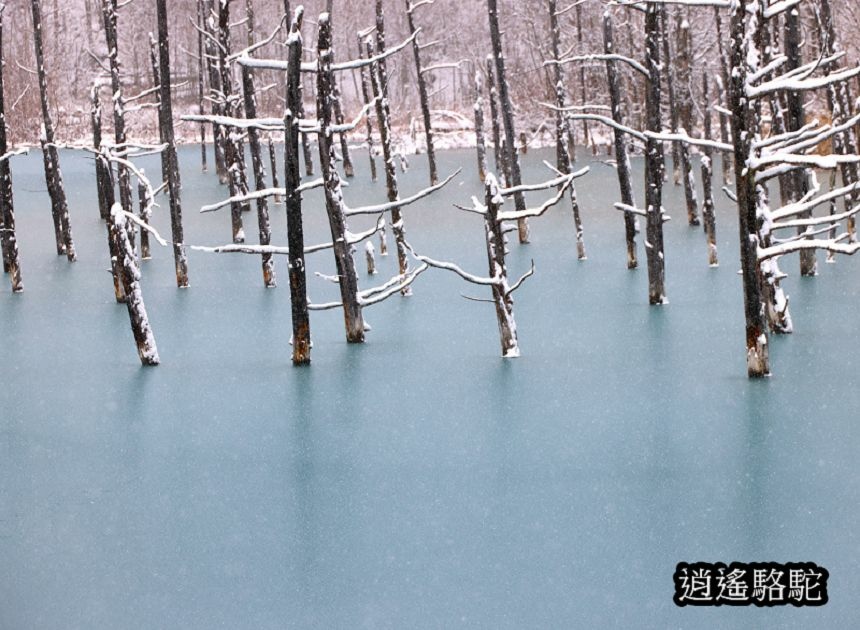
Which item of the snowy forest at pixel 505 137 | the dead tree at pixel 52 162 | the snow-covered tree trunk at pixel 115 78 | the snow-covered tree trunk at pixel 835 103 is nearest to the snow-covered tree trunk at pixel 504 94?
the snowy forest at pixel 505 137

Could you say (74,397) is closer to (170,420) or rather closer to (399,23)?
(170,420)

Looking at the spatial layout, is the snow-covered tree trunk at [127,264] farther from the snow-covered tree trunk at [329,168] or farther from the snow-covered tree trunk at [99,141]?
the snow-covered tree trunk at [99,141]

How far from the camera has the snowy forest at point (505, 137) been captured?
1466 cm

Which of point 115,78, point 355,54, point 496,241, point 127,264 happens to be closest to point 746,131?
point 496,241

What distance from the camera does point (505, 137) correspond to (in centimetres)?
3155

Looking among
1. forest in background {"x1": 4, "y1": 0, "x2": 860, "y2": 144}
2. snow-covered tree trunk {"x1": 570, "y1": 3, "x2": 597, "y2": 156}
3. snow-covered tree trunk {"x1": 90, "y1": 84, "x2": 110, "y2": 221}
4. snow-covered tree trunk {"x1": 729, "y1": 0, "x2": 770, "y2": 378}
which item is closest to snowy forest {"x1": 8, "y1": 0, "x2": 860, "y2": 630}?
snow-covered tree trunk {"x1": 729, "y1": 0, "x2": 770, "y2": 378}

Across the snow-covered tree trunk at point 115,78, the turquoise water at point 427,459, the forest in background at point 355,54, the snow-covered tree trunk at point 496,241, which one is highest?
the forest in background at point 355,54

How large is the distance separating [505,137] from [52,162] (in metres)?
10.3

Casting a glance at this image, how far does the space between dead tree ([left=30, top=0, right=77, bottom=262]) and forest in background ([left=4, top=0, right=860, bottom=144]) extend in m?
19.8

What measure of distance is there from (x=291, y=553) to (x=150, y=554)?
1.23 metres

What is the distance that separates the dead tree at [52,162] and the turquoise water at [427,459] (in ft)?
15.2

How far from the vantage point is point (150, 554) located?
11648 millimetres

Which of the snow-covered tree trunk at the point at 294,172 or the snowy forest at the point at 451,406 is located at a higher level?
the snow-covered tree trunk at the point at 294,172

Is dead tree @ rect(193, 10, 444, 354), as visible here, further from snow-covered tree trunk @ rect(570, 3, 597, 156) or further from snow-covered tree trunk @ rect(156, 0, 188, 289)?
snow-covered tree trunk @ rect(570, 3, 597, 156)
